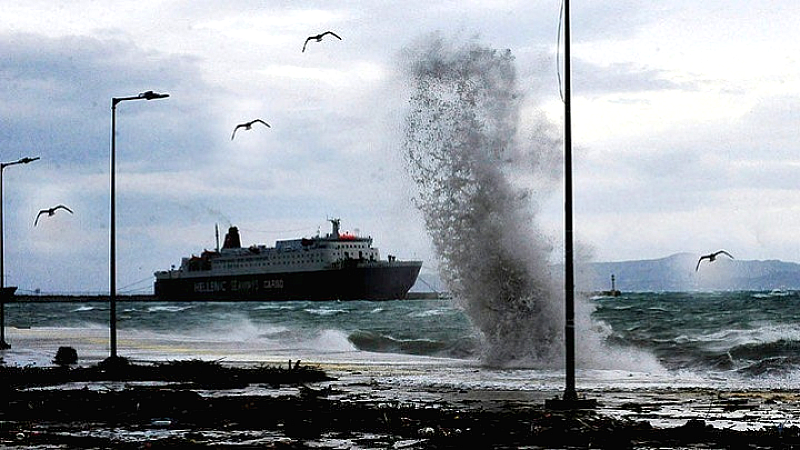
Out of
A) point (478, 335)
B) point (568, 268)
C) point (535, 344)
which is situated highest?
point (568, 268)

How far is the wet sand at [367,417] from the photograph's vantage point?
16219 mm

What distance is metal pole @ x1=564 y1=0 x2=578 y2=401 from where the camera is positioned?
2152 cm

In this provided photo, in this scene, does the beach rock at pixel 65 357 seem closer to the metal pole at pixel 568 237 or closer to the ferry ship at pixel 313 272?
the metal pole at pixel 568 237

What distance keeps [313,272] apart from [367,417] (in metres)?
127

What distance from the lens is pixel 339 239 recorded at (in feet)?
480

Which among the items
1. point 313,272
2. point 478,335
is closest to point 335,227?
point 313,272

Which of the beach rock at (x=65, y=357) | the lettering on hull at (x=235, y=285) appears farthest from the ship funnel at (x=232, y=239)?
the beach rock at (x=65, y=357)

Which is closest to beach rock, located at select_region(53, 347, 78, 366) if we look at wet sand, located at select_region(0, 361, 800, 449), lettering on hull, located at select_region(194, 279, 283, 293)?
wet sand, located at select_region(0, 361, 800, 449)

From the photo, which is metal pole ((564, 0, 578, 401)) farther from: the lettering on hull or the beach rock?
the lettering on hull

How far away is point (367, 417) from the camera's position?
1911cm

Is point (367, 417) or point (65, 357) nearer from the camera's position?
point (367, 417)

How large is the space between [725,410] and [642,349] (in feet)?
70.7

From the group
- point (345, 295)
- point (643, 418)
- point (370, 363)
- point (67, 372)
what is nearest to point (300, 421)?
point (643, 418)

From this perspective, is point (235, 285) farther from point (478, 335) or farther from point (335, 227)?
point (478, 335)
